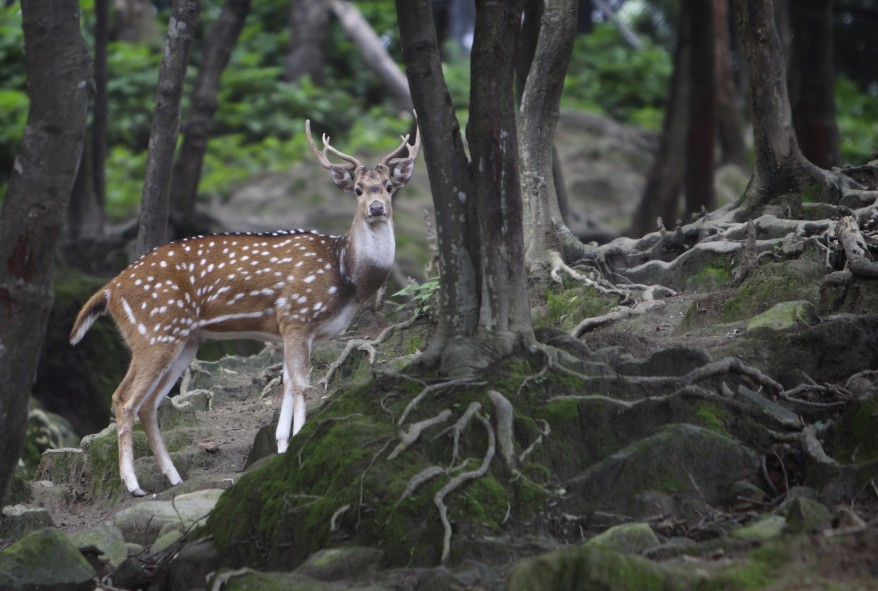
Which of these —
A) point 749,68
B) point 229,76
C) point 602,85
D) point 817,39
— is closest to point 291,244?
point 749,68

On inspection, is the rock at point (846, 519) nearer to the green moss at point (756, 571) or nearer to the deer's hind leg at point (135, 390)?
the green moss at point (756, 571)

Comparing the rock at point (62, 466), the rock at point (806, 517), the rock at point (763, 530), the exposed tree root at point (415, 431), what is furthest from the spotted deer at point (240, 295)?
the rock at point (806, 517)

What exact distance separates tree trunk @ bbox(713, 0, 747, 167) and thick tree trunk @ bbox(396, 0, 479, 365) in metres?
14.3

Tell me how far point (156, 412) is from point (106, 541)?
2.32 metres

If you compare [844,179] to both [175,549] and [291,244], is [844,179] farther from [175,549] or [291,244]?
[175,549]

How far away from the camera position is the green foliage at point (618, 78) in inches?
1020

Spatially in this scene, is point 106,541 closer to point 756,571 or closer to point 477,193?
point 477,193

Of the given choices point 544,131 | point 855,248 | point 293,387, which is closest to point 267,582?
point 293,387

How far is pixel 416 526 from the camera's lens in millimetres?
6289

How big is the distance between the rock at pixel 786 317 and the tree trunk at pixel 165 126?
15.8 ft

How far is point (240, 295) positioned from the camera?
31.7 feet

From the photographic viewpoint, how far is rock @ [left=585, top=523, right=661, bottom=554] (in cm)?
578

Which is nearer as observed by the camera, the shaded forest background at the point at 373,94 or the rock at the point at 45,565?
the rock at the point at 45,565

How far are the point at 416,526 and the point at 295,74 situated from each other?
18.2 meters
